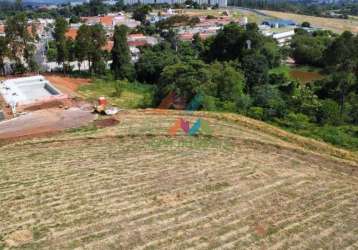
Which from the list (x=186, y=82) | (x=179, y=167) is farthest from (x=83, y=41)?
(x=179, y=167)

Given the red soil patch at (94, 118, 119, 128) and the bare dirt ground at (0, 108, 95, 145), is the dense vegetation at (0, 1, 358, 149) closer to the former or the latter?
the red soil patch at (94, 118, 119, 128)

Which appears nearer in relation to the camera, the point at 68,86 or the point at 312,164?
the point at 312,164

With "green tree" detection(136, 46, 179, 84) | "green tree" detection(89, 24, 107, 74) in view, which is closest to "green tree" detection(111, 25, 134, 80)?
"green tree" detection(89, 24, 107, 74)

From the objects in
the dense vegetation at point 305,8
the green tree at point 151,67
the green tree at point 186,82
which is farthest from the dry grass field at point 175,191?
the dense vegetation at point 305,8

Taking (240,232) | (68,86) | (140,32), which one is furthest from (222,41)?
(240,232)

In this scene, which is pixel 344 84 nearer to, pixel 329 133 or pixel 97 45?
pixel 329 133

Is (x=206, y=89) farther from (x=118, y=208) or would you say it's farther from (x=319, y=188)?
(x=118, y=208)

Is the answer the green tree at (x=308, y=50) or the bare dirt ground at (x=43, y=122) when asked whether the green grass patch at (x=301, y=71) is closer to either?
the green tree at (x=308, y=50)
